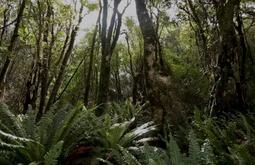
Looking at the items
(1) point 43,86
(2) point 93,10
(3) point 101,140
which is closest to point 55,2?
(2) point 93,10

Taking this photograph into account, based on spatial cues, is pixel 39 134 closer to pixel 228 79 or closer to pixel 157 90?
pixel 157 90

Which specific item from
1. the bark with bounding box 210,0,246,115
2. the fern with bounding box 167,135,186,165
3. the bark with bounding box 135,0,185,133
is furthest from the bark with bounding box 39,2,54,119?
Answer: the fern with bounding box 167,135,186,165

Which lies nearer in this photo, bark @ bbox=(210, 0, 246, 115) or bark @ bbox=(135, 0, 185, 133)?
bark @ bbox=(135, 0, 185, 133)

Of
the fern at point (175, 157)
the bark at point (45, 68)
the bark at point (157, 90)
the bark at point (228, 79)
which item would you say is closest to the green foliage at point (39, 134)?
the fern at point (175, 157)

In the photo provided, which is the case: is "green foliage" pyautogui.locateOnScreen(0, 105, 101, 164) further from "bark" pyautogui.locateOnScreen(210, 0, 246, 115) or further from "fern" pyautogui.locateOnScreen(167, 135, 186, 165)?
"bark" pyautogui.locateOnScreen(210, 0, 246, 115)

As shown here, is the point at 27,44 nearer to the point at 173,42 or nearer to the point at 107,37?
the point at 107,37

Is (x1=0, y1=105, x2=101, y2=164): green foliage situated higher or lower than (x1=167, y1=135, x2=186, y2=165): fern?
higher

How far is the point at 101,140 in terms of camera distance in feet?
18.2

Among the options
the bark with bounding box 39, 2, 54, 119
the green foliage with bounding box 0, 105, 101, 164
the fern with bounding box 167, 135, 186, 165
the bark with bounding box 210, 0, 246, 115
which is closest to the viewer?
the fern with bounding box 167, 135, 186, 165

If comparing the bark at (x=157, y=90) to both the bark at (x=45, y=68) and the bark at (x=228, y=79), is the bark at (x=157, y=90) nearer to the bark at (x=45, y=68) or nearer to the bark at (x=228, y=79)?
the bark at (x=228, y=79)

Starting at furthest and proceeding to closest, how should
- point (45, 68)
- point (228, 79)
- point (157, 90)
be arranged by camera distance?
point (45, 68)
point (228, 79)
point (157, 90)

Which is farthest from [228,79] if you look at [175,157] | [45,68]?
[45,68]

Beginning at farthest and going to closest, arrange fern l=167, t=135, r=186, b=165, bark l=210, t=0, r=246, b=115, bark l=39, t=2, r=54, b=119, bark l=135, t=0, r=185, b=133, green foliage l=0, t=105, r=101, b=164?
1. bark l=39, t=2, r=54, b=119
2. bark l=210, t=0, r=246, b=115
3. bark l=135, t=0, r=185, b=133
4. green foliage l=0, t=105, r=101, b=164
5. fern l=167, t=135, r=186, b=165

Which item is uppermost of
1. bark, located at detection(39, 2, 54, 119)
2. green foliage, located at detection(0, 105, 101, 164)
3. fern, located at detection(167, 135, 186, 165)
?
bark, located at detection(39, 2, 54, 119)
